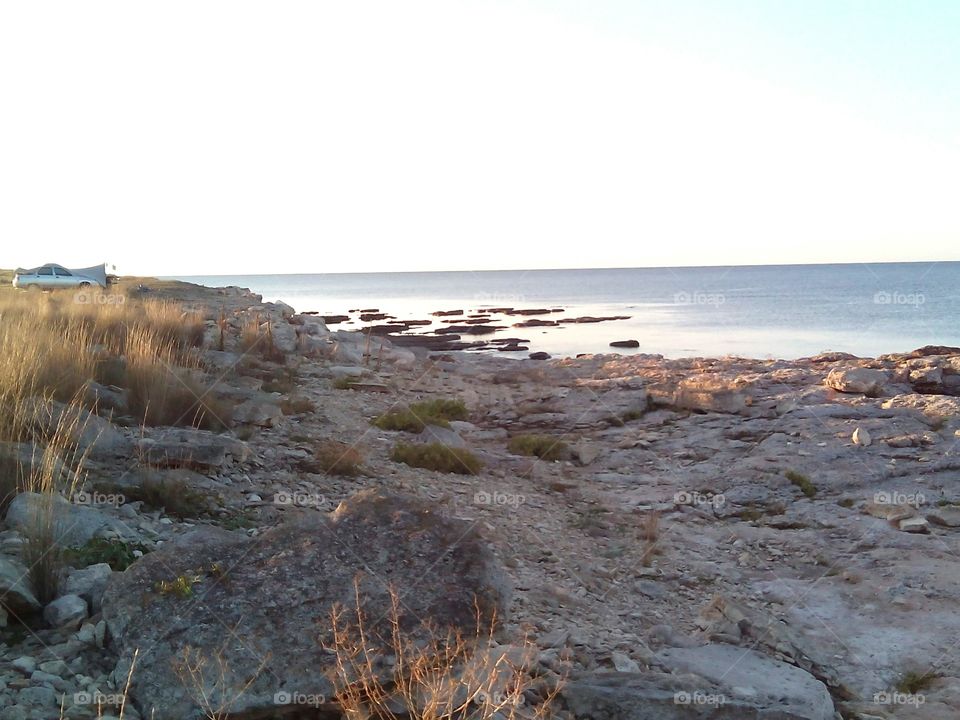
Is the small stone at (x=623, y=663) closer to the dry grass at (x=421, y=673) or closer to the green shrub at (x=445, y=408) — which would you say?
the dry grass at (x=421, y=673)

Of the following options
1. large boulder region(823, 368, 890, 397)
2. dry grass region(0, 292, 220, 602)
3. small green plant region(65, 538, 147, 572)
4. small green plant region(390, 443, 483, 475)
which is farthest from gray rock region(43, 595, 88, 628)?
large boulder region(823, 368, 890, 397)

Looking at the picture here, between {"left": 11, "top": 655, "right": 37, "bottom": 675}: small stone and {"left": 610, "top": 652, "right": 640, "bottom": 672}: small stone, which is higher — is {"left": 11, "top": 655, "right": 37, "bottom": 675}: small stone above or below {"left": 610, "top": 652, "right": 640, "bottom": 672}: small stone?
above

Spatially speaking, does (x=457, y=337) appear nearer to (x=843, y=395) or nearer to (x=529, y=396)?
(x=529, y=396)

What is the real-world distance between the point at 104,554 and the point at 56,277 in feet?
98.7

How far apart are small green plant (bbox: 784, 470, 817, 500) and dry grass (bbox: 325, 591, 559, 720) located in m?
6.62

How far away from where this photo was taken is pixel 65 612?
4.22 m

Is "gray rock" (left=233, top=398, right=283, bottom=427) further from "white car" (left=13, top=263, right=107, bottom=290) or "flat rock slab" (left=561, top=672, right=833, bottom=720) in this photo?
"white car" (left=13, top=263, right=107, bottom=290)

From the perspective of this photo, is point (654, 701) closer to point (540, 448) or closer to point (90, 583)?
point (90, 583)

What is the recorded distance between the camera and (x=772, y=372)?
17.5 meters

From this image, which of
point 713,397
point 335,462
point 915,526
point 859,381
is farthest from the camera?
point 859,381

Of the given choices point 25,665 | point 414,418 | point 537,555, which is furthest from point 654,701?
point 414,418

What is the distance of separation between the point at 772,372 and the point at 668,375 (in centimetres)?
228

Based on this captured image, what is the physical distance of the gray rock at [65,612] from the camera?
4203 millimetres

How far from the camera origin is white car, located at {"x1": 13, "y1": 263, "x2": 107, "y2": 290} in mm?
29984
